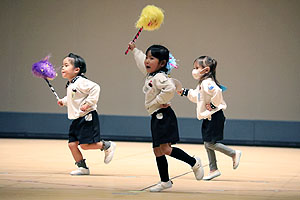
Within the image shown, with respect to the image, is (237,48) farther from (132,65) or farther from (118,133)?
(118,133)

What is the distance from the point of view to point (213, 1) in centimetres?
1030

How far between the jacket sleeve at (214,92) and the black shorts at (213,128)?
0.48ft

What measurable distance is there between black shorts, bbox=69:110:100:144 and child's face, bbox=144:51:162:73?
1.14m

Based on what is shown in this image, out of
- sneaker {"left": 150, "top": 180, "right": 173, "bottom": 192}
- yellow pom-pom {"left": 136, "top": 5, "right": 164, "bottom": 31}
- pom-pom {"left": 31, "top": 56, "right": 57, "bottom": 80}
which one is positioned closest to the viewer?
sneaker {"left": 150, "top": 180, "right": 173, "bottom": 192}

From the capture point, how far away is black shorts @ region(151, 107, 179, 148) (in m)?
4.86

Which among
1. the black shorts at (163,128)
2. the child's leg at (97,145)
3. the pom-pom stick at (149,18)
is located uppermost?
the pom-pom stick at (149,18)

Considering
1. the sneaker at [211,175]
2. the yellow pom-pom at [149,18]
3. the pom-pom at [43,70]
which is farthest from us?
the pom-pom at [43,70]

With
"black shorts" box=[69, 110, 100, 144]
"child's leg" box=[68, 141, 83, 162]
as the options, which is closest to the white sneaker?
"child's leg" box=[68, 141, 83, 162]

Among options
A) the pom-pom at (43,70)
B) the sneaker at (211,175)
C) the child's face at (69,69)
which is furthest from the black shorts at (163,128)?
the pom-pom at (43,70)

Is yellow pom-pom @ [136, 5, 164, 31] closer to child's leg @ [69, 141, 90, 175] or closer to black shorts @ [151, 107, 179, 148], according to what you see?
black shorts @ [151, 107, 179, 148]

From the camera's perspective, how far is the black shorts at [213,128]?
5766mm

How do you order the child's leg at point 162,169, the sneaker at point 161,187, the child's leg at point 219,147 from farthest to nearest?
the child's leg at point 219,147
the child's leg at point 162,169
the sneaker at point 161,187

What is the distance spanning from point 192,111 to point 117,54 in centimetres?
162

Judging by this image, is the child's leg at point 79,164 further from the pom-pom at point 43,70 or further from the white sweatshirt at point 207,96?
the white sweatshirt at point 207,96
